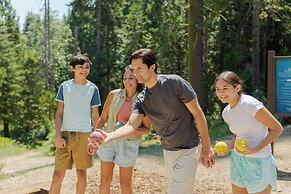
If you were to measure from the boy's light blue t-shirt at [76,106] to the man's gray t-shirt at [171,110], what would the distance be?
1.28m

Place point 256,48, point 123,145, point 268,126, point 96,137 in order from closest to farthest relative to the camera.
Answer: point 96,137 < point 268,126 < point 123,145 < point 256,48

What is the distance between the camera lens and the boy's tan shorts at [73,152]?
4.92 m

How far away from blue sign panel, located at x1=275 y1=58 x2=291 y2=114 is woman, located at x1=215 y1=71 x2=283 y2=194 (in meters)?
4.31

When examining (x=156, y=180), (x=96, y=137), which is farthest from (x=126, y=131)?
(x=156, y=180)

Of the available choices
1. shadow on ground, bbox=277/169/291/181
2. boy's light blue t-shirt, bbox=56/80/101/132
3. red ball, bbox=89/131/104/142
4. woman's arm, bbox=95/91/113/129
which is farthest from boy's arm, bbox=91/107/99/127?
shadow on ground, bbox=277/169/291/181

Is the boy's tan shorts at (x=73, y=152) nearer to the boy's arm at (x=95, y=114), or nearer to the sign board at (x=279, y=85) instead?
the boy's arm at (x=95, y=114)

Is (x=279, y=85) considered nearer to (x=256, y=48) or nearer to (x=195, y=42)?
(x=195, y=42)

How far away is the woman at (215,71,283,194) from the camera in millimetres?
3451

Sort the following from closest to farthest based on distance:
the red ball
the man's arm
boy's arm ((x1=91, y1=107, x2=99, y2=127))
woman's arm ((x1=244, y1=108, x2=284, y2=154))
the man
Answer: the red ball → the man's arm → woman's arm ((x1=244, y1=108, x2=284, y2=154)) → the man → boy's arm ((x1=91, y1=107, x2=99, y2=127))

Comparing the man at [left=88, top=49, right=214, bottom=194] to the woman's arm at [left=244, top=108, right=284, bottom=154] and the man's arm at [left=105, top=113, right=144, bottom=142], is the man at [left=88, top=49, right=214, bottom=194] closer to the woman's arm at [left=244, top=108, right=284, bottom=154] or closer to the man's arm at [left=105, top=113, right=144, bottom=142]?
the man's arm at [left=105, top=113, right=144, bottom=142]

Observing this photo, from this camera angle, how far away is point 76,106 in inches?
193

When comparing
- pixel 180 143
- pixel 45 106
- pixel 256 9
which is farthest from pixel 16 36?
pixel 180 143

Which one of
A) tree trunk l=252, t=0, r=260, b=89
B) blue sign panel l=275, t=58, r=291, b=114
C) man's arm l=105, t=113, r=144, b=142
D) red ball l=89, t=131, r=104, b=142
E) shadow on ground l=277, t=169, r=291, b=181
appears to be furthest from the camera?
tree trunk l=252, t=0, r=260, b=89

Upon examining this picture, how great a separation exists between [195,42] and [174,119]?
939 cm
